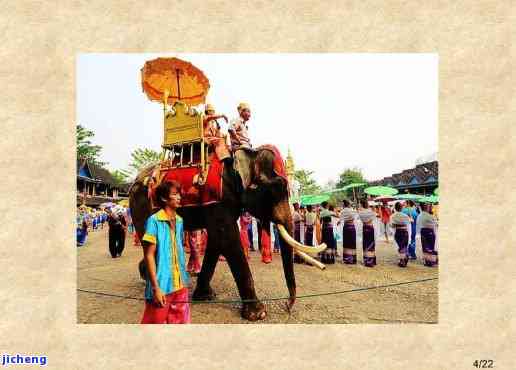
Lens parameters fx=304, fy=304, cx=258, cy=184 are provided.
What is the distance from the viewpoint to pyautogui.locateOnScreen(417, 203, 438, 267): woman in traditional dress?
595cm

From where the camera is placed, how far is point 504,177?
3.93 meters

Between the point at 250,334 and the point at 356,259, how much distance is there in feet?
10.9

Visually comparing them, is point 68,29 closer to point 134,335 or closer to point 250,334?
point 134,335

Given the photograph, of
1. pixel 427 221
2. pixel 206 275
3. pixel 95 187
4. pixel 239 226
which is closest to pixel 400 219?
pixel 427 221

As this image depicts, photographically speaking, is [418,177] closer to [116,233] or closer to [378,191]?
[378,191]

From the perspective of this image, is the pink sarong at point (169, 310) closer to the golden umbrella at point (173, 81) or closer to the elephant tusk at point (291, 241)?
the elephant tusk at point (291, 241)

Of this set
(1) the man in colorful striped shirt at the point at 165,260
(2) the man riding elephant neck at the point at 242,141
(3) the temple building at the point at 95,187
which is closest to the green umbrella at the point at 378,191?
(2) the man riding elephant neck at the point at 242,141

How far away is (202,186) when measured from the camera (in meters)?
3.82

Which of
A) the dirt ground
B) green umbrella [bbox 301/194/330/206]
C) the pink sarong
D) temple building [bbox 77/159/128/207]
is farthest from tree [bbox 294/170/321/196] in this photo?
temple building [bbox 77/159/128/207]

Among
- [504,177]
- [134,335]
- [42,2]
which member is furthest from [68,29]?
[504,177]

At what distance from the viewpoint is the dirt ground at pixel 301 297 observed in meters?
3.94

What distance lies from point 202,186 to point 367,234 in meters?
3.84

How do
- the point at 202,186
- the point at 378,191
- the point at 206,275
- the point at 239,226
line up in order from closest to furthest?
1. the point at 202,186
2. the point at 206,275
3. the point at 378,191
4. the point at 239,226

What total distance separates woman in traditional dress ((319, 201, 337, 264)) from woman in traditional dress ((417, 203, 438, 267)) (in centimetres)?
173
